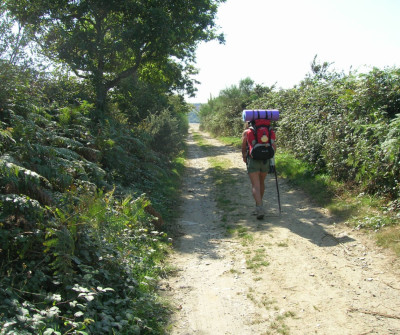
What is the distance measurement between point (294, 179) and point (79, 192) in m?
7.24

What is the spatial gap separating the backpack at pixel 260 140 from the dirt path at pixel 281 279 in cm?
140

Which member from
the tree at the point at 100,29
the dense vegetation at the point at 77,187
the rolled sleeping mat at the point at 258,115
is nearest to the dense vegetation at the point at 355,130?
the rolled sleeping mat at the point at 258,115

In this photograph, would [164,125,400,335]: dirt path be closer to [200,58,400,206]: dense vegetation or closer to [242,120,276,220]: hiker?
[242,120,276,220]: hiker

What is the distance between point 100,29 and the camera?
1315 centimetres

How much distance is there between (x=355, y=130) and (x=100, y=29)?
9722 mm

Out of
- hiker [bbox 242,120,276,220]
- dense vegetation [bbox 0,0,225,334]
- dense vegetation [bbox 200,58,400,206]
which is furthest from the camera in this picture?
hiker [bbox 242,120,276,220]

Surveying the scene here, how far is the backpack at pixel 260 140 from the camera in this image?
297 inches

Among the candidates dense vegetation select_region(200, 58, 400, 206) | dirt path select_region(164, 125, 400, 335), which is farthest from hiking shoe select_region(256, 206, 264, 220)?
dense vegetation select_region(200, 58, 400, 206)

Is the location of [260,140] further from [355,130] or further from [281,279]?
[281,279]

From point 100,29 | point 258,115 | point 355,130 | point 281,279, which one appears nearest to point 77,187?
point 281,279

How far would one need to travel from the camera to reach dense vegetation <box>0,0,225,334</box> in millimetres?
3516

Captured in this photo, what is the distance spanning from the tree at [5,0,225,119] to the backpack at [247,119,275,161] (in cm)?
601

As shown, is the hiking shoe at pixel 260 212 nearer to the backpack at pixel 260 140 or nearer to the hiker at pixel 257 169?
the hiker at pixel 257 169

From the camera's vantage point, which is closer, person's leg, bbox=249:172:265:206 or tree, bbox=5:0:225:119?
person's leg, bbox=249:172:265:206
